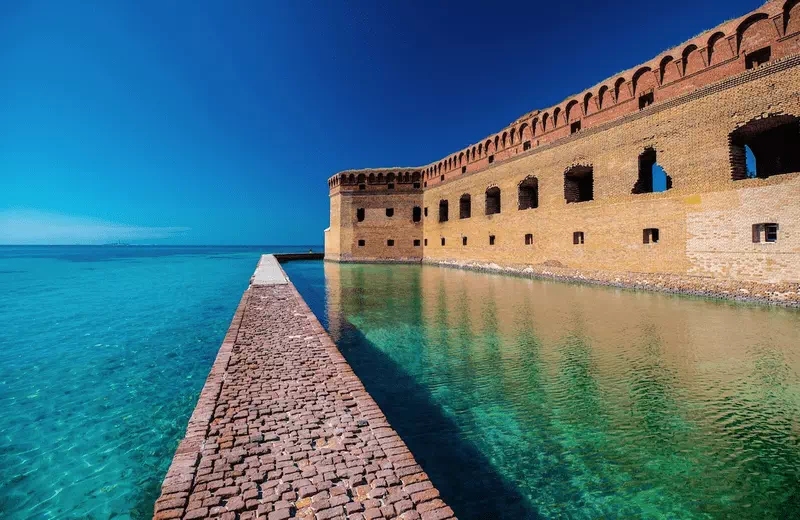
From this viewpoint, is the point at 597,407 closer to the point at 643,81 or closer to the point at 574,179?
the point at 643,81

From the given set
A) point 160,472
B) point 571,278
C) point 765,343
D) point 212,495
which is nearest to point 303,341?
point 160,472

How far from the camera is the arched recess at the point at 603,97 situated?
566 inches

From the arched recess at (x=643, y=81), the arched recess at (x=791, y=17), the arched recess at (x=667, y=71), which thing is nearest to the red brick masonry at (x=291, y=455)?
the arched recess at (x=791, y=17)

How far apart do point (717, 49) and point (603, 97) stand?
3807 millimetres

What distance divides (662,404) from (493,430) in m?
1.97

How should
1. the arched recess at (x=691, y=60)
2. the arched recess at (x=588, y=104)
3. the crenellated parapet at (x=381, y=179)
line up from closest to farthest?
the arched recess at (x=691, y=60) < the arched recess at (x=588, y=104) < the crenellated parapet at (x=381, y=179)

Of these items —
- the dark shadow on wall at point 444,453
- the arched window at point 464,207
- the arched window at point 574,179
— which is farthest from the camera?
the arched window at point 464,207

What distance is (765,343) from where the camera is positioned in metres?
6.29

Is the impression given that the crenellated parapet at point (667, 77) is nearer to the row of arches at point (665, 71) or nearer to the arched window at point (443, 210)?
the row of arches at point (665, 71)

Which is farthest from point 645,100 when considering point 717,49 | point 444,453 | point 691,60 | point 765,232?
point 444,453

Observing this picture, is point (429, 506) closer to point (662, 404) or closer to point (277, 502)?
point (277, 502)

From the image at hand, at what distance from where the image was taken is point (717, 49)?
11.0 meters

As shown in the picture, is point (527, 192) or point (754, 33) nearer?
point (754, 33)

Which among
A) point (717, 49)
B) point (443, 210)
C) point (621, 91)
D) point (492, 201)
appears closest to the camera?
point (717, 49)
